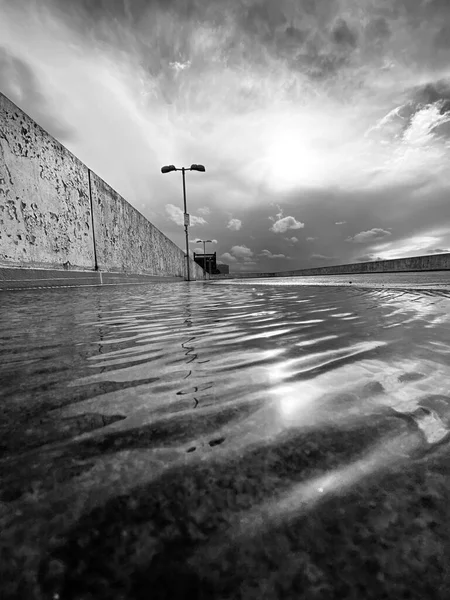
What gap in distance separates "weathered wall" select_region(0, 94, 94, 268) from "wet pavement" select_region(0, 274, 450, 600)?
13.6 ft

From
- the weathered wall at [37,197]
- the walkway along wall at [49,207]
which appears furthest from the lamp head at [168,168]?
the weathered wall at [37,197]

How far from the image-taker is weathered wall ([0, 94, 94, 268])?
3.89 m

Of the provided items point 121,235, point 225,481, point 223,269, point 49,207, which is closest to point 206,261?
point 223,269

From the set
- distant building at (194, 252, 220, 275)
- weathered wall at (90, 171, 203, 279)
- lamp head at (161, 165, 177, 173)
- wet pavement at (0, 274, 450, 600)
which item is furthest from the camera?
distant building at (194, 252, 220, 275)

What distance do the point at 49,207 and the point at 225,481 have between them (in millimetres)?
5478

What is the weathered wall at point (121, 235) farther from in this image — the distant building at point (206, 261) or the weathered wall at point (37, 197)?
the distant building at point (206, 261)

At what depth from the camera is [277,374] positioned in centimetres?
70

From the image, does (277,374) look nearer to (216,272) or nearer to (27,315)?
(27,315)

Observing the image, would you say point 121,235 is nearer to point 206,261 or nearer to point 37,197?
point 37,197

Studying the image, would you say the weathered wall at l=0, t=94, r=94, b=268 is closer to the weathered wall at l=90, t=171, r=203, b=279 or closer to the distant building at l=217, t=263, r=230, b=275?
the weathered wall at l=90, t=171, r=203, b=279

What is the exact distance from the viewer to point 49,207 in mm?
4785

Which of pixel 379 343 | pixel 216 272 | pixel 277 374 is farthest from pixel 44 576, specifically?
pixel 216 272

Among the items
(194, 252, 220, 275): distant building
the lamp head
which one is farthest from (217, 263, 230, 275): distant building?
the lamp head

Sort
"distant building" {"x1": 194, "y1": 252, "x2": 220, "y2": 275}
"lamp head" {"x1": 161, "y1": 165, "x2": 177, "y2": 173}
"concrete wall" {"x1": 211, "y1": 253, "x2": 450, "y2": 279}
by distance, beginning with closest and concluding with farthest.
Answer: "lamp head" {"x1": 161, "y1": 165, "x2": 177, "y2": 173}, "concrete wall" {"x1": 211, "y1": 253, "x2": 450, "y2": 279}, "distant building" {"x1": 194, "y1": 252, "x2": 220, "y2": 275}
